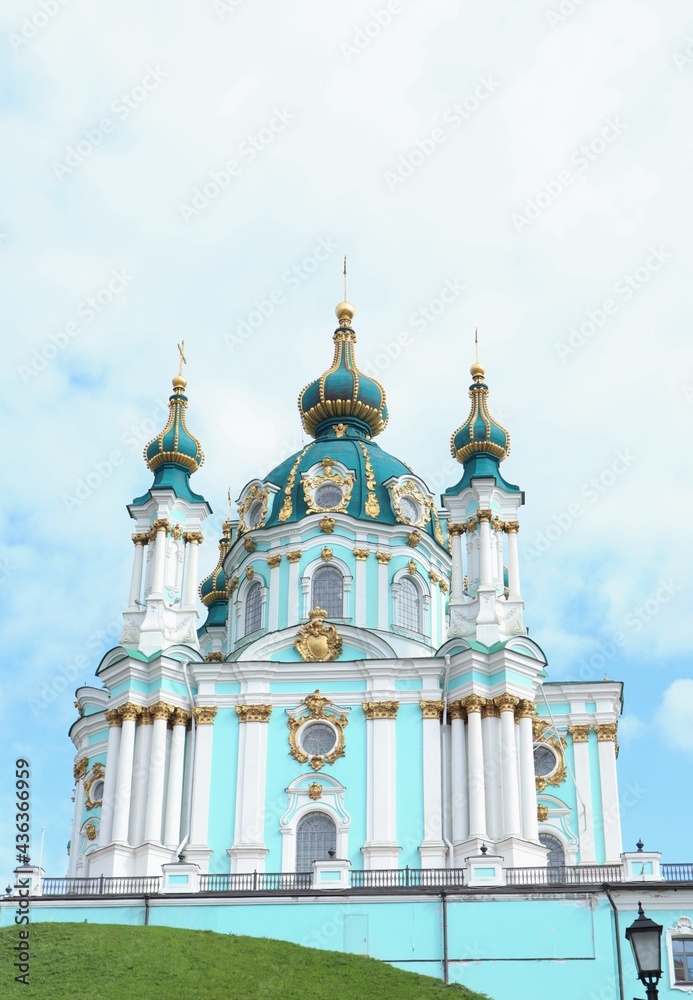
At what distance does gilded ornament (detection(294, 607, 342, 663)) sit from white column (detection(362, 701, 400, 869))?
1.80 m

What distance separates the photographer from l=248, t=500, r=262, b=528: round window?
38812 millimetres

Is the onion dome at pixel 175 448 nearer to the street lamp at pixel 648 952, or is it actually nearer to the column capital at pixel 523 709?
the column capital at pixel 523 709

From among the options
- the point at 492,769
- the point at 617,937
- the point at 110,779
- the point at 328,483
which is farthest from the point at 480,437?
the point at 617,937

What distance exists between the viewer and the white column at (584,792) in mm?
34000

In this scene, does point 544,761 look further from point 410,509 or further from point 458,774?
point 410,509

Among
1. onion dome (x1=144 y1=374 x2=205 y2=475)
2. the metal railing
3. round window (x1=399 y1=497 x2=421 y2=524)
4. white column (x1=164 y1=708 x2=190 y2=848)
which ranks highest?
onion dome (x1=144 y1=374 x2=205 y2=475)

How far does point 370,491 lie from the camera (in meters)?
38.2

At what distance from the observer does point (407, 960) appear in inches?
995

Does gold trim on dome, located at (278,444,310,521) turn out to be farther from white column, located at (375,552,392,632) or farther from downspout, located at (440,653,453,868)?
downspout, located at (440,653,453,868)

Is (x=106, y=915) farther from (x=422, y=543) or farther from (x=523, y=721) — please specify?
(x=422, y=543)

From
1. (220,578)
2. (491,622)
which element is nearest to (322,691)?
(491,622)

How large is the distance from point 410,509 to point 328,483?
238 centimetres

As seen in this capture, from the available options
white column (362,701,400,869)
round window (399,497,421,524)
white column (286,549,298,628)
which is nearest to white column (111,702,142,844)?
white column (286,549,298,628)

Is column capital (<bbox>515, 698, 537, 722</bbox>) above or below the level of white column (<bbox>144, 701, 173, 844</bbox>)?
above
